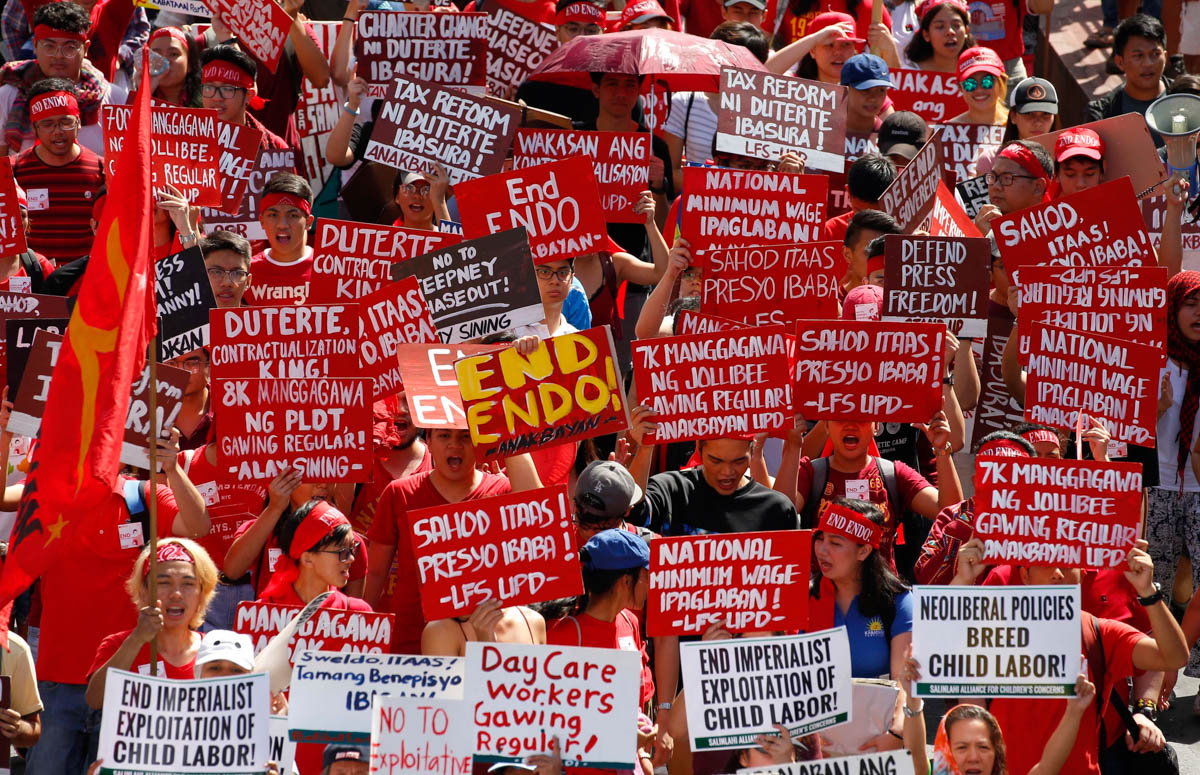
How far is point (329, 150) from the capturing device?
1270cm

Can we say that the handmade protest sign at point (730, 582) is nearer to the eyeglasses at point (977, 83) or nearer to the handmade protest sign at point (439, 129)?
the handmade protest sign at point (439, 129)

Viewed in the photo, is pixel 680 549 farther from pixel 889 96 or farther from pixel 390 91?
pixel 889 96

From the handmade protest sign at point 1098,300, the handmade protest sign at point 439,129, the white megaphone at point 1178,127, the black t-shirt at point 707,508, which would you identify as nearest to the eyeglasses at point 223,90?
the handmade protest sign at point 439,129

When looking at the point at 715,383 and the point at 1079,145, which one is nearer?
the point at 715,383

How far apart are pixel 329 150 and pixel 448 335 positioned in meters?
3.63

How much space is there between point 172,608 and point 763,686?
237cm

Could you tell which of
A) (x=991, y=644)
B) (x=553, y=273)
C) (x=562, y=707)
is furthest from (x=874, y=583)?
(x=553, y=273)

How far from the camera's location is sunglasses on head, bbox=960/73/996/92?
12.9 meters

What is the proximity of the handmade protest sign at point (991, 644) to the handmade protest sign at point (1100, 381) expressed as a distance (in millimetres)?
1716

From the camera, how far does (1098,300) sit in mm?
9203

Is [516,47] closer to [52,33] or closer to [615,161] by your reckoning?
[615,161]

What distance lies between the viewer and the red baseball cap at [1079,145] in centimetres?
1102

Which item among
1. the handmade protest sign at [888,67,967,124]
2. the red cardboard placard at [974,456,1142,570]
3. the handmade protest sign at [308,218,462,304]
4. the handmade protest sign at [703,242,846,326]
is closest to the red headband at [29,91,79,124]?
the handmade protest sign at [308,218,462,304]

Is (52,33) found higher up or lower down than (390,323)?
higher up
